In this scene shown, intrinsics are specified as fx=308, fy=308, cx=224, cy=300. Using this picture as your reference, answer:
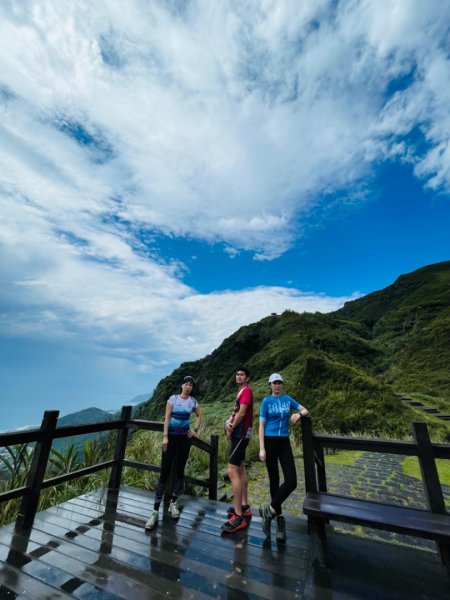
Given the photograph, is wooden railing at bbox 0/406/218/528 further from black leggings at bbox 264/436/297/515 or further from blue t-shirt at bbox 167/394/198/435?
black leggings at bbox 264/436/297/515

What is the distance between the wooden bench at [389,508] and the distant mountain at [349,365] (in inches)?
392

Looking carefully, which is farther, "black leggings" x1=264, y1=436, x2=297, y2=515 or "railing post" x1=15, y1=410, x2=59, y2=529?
"railing post" x1=15, y1=410, x2=59, y2=529

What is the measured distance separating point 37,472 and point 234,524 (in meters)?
2.39

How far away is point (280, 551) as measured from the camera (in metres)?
3.05

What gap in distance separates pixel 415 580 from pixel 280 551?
1155mm

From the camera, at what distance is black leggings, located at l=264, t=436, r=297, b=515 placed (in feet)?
10.8

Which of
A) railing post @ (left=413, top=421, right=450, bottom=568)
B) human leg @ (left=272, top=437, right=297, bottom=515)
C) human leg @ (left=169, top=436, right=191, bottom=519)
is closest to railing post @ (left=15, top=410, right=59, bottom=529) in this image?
human leg @ (left=169, top=436, right=191, bottom=519)

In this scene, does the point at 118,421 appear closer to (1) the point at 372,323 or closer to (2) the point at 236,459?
(2) the point at 236,459

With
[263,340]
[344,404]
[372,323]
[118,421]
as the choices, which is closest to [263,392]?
[344,404]

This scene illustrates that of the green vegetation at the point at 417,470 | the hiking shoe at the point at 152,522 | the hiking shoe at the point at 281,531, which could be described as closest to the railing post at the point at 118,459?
the hiking shoe at the point at 152,522

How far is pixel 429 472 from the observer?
2861mm

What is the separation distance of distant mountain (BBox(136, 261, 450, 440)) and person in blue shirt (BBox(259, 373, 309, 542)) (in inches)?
391

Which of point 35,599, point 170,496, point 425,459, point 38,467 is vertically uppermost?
point 425,459

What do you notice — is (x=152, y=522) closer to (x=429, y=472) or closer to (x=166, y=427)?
(x=166, y=427)
